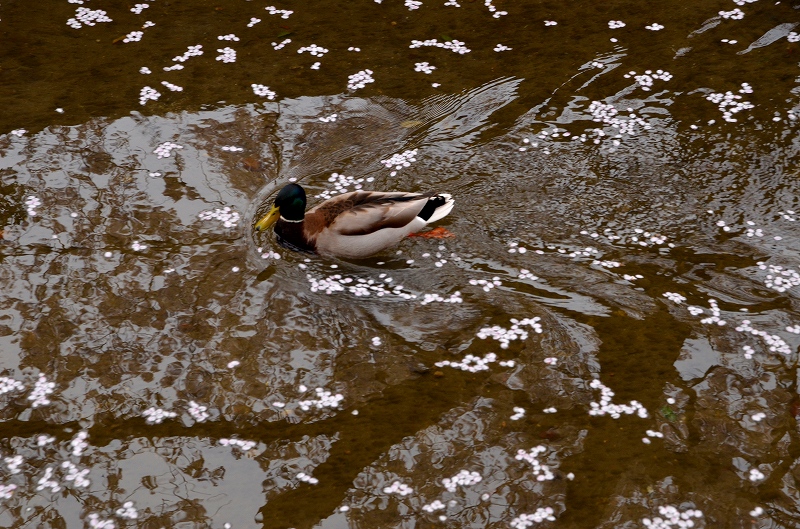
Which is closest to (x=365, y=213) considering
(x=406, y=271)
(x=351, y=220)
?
(x=351, y=220)

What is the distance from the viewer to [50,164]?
6758 millimetres

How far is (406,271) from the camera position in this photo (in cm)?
602

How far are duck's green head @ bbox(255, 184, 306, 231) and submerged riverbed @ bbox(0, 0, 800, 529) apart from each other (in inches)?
8.7

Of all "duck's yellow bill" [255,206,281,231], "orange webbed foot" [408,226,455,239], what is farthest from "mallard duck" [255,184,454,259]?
"orange webbed foot" [408,226,455,239]

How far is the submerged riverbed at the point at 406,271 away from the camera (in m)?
4.59

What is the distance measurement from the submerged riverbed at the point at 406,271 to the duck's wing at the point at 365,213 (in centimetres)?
30

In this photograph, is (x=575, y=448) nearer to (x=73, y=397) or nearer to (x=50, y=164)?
(x=73, y=397)

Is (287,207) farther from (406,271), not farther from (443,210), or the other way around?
(443,210)

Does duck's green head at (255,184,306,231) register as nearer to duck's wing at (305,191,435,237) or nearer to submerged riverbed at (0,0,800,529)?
duck's wing at (305,191,435,237)

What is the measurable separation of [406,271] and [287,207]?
39.7 inches

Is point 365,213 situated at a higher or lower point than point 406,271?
higher

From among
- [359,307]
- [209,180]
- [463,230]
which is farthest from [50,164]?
[463,230]

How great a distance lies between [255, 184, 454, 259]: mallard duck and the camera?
595cm

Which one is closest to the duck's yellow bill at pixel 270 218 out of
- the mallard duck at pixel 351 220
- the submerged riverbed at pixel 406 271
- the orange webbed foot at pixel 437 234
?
the mallard duck at pixel 351 220
